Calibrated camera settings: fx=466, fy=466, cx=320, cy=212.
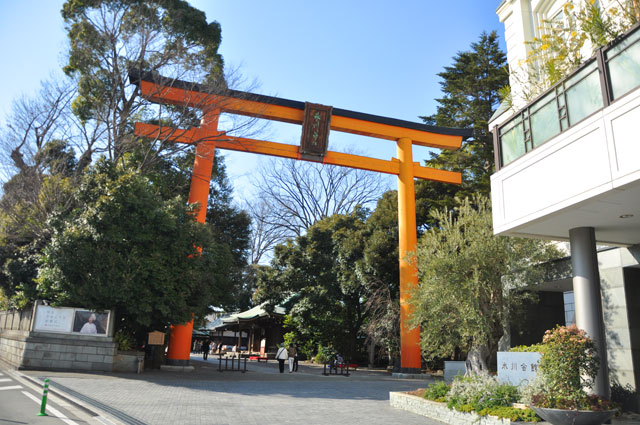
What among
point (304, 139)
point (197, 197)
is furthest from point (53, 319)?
point (304, 139)

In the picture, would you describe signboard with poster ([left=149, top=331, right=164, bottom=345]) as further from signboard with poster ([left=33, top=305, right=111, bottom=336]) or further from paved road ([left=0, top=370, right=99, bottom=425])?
paved road ([left=0, top=370, right=99, bottom=425])

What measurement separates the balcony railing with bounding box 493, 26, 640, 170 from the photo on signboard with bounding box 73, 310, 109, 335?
14047 millimetres

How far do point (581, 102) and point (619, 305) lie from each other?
6.12 metres

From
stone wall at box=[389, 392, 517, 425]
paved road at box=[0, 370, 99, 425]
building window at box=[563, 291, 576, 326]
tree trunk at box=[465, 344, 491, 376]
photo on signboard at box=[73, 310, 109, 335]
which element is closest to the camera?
paved road at box=[0, 370, 99, 425]

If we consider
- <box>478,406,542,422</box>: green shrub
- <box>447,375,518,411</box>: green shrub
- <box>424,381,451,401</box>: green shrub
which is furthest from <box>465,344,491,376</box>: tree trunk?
<box>478,406,542,422</box>: green shrub

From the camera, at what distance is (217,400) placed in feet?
37.9

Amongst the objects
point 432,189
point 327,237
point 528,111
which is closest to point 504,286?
point 528,111

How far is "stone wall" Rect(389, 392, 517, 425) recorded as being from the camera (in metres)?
8.74

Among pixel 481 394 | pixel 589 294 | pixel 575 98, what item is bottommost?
pixel 481 394

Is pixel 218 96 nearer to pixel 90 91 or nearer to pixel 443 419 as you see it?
pixel 90 91

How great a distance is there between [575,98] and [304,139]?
1401 centimetres

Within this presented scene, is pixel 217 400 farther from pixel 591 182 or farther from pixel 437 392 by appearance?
pixel 591 182

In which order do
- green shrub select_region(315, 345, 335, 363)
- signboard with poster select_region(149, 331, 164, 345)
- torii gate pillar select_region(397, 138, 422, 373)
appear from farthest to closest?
1. green shrub select_region(315, 345, 335, 363)
2. torii gate pillar select_region(397, 138, 422, 373)
3. signboard with poster select_region(149, 331, 164, 345)

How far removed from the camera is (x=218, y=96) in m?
20.9
